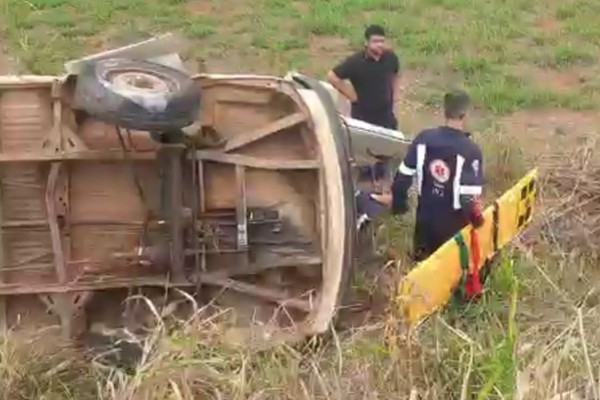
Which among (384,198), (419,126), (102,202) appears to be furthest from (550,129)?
(102,202)

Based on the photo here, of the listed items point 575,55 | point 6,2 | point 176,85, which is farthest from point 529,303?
point 6,2

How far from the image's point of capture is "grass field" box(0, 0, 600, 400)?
562 cm

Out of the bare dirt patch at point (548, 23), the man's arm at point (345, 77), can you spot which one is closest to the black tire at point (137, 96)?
the man's arm at point (345, 77)

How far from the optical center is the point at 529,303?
24.5 ft

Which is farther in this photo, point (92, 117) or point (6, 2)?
point (6, 2)

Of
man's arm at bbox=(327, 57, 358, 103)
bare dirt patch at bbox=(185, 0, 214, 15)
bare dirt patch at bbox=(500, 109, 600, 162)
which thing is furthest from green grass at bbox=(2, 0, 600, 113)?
man's arm at bbox=(327, 57, 358, 103)

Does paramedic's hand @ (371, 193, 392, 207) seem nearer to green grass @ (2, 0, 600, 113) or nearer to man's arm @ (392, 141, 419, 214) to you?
man's arm @ (392, 141, 419, 214)

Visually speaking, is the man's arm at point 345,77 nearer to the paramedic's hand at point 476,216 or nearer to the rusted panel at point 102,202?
the paramedic's hand at point 476,216

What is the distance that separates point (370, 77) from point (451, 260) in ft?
10.1

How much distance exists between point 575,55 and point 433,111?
202cm

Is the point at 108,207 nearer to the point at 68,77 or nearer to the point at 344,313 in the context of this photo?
the point at 68,77

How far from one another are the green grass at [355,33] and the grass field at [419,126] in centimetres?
2

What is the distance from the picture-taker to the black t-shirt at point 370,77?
10211mm

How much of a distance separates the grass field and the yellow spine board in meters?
0.14
